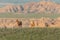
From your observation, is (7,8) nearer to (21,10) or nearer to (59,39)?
(21,10)

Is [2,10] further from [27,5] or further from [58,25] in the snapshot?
[58,25]

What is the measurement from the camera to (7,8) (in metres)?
130

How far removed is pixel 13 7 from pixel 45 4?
14.7 metres

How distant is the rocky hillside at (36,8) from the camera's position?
13188 centimetres

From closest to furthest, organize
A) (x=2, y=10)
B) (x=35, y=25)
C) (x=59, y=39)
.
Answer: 1. (x=59, y=39)
2. (x=35, y=25)
3. (x=2, y=10)

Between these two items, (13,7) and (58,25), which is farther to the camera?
(13,7)

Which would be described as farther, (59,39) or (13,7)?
(13,7)

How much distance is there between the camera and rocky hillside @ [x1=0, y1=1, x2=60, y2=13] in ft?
433

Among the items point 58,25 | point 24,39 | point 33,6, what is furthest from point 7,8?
point 24,39

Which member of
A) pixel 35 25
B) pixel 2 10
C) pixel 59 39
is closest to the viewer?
pixel 59 39

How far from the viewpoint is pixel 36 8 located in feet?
446

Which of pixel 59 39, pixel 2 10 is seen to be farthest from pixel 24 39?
pixel 2 10

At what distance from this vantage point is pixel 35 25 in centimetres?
5688

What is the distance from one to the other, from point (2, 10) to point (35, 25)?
7359 centimetres
